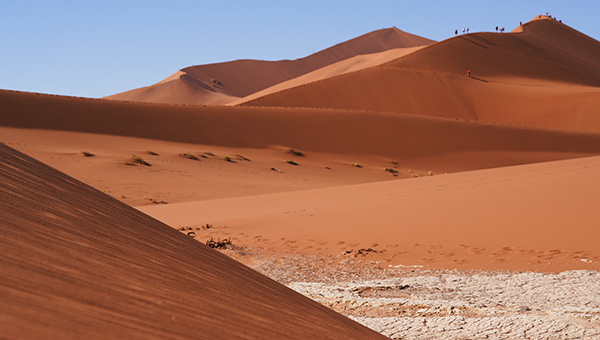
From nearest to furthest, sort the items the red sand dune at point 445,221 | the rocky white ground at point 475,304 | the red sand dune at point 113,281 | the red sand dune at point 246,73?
the red sand dune at point 113,281, the rocky white ground at point 475,304, the red sand dune at point 445,221, the red sand dune at point 246,73

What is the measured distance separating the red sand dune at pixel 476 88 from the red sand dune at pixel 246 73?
1840 inches

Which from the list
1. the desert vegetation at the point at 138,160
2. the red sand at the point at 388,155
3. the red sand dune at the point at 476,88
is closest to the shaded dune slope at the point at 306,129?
the red sand at the point at 388,155

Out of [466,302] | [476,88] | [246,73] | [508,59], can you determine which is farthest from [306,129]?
[246,73]

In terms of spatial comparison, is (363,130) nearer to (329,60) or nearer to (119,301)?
(119,301)

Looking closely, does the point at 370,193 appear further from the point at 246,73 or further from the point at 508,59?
the point at 246,73

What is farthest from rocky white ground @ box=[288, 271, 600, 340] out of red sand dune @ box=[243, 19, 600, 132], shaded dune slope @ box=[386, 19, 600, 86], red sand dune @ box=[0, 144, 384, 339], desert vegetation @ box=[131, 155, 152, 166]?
shaded dune slope @ box=[386, 19, 600, 86]

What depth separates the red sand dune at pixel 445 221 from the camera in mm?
7320

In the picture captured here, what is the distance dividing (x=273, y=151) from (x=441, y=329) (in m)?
27.6

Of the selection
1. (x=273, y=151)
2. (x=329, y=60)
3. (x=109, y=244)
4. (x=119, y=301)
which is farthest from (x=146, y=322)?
(x=329, y=60)

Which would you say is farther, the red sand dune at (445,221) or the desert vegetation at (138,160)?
the desert vegetation at (138,160)

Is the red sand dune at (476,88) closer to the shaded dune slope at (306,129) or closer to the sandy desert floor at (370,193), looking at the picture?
the sandy desert floor at (370,193)

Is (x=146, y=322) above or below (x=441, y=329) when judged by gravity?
above

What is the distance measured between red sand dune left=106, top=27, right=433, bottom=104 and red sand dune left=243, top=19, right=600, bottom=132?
46730 mm

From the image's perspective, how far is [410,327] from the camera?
12.8ft
